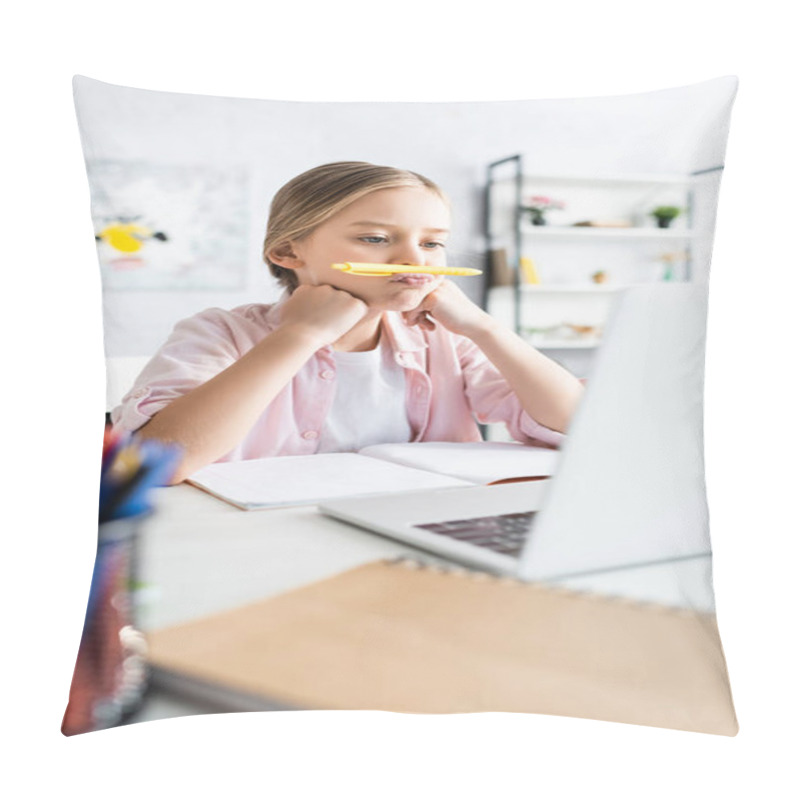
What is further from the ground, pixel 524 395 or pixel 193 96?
pixel 193 96

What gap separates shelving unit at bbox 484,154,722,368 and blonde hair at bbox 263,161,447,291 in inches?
3.9

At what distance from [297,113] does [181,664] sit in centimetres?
71

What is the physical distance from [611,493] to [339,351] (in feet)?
1.32

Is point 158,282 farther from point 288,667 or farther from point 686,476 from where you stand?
point 686,476

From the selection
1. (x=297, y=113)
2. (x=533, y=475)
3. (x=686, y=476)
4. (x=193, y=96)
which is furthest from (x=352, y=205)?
(x=686, y=476)

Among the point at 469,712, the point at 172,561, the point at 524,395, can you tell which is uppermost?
the point at 524,395

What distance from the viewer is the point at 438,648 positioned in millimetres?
1167

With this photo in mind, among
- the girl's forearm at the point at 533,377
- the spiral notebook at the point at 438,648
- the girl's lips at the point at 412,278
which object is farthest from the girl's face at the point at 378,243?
the spiral notebook at the point at 438,648

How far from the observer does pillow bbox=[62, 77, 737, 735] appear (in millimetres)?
1176

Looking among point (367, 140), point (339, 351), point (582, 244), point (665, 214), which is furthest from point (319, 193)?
point (665, 214)

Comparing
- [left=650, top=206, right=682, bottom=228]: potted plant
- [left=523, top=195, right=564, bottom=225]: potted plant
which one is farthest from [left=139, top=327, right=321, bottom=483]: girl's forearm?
[left=650, top=206, right=682, bottom=228]: potted plant

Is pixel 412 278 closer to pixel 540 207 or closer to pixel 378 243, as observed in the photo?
pixel 378 243

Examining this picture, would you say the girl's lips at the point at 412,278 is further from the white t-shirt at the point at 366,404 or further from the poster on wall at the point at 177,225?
the poster on wall at the point at 177,225

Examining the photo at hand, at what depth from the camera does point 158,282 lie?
127 cm
